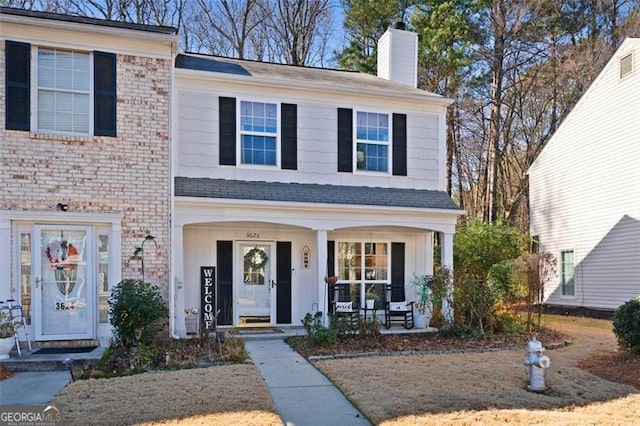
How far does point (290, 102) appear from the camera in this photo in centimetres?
1184

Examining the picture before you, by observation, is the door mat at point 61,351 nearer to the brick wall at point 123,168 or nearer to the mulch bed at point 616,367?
the brick wall at point 123,168

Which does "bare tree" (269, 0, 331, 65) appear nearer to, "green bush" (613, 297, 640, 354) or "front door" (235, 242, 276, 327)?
"front door" (235, 242, 276, 327)

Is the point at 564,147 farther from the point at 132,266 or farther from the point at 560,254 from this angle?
the point at 132,266

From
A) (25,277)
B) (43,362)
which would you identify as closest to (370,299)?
(43,362)

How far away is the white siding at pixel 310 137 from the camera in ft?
36.5

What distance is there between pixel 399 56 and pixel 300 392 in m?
10.7

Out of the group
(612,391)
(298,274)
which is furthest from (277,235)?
(612,391)

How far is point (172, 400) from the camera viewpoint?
6000mm

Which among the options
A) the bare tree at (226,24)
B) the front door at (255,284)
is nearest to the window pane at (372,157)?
the front door at (255,284)

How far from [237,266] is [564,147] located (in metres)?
11.3

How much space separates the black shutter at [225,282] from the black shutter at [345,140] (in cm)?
312

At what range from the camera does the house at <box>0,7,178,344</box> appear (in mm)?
8898

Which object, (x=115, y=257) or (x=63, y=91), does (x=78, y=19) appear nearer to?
(x=63, y=91)

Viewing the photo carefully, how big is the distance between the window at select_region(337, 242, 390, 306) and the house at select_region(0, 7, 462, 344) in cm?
3
